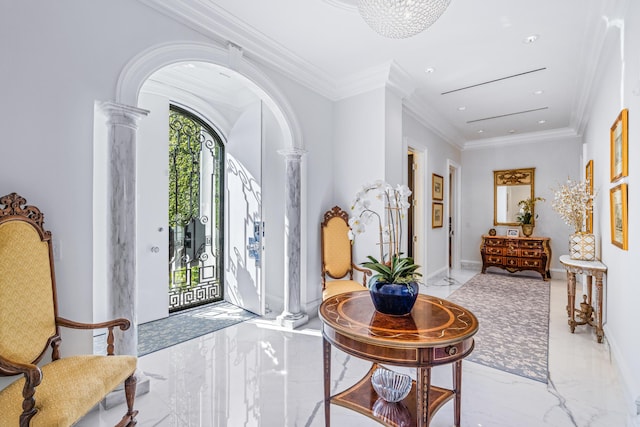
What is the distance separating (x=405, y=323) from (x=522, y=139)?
6564 mm

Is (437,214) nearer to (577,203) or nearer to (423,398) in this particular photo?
(577,203)

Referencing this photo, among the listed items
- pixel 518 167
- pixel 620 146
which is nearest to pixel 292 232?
pixel 620 146

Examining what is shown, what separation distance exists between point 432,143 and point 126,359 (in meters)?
5.31

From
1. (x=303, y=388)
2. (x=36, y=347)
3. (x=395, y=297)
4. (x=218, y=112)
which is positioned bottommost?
(x=303, y=388)

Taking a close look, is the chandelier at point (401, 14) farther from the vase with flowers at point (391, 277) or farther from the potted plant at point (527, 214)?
the potted plant at point (527, 214)

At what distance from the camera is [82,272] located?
2.02 metres

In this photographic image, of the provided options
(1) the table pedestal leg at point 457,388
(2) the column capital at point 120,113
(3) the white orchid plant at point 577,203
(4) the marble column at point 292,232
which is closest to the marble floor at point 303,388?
(1) the table pedestal leg at point 457,388

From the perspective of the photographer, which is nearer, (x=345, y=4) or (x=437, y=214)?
(x=345, y=4)

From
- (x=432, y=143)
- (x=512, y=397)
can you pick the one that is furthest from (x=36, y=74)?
(x=432, y=143)

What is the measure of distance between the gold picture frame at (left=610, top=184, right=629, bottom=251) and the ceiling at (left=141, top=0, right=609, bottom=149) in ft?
4.80

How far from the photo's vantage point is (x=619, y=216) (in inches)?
97.6

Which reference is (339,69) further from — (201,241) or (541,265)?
(541,265)

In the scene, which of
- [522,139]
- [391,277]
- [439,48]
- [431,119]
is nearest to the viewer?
[391,277]

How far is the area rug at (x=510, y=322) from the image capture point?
2.69 meters
